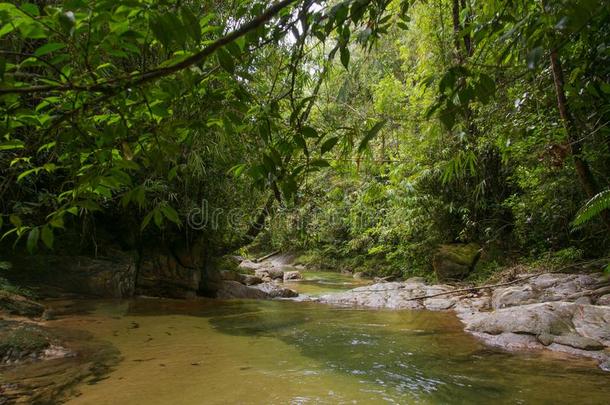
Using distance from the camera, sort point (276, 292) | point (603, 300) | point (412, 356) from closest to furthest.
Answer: point (412, 356)
point (603, 300)
point (276, 292)

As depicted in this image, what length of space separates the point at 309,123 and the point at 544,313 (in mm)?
3736

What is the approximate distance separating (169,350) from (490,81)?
4090mm

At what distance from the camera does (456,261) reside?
888 cm

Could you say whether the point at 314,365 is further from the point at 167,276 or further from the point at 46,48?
the point at 167,276

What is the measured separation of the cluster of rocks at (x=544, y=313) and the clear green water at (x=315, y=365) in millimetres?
259

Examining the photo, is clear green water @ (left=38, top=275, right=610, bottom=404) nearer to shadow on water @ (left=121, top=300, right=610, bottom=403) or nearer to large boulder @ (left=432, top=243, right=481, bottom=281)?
shadow on water @ (left=121, top=300, right=610, bottom=403)

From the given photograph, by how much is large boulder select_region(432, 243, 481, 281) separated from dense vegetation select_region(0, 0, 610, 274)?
0.34m

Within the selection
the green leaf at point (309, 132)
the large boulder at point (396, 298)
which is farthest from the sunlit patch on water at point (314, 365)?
the green leaf at point (309, 132)

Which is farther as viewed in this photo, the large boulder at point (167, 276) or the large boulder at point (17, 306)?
the large boulder at point (167, 276)

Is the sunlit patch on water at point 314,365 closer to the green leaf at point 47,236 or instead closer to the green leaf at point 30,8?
the green leaf at point 47,236

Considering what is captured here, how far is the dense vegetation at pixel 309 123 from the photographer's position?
2.85ft

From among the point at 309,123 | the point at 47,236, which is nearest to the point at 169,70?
the point at 47,236

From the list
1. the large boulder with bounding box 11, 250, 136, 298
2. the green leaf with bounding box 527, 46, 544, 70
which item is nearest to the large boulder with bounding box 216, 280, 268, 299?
the large boulder with bounding box 11, 250, 136, 298

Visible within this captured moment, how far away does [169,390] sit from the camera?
303 centimetres
